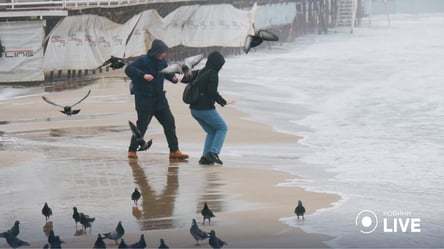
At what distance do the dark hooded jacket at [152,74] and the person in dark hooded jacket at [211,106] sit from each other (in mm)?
420

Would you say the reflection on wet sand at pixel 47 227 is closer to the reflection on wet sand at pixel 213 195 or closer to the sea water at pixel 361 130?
the reflection on wet sand at pixel 213 195

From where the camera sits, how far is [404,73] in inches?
1433

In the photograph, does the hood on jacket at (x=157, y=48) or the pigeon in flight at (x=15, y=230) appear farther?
the hood on jacket at (x=157, y=48)

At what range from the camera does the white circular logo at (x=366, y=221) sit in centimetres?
950

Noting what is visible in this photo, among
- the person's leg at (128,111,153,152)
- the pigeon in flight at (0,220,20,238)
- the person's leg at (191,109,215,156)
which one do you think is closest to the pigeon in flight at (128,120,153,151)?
the person's leg at (128,111,153,152)

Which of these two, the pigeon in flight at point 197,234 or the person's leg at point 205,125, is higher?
the pigeon in flight at point 197,234

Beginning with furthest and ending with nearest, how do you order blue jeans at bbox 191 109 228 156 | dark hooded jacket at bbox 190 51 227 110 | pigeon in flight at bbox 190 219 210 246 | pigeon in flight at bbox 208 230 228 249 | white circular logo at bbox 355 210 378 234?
blue jeans at bbox 191 109 228 156, dark hooded jacket at bbox 190 51 227 110, white circular logo at bbox 355 210 378 234, pigeon in flight at bbox 190 219 210 246, pigeon in flight at bbox 208 230 228 249

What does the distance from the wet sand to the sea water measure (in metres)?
0.39

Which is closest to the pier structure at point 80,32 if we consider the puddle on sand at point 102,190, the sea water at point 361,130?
the sea water at point 361,130

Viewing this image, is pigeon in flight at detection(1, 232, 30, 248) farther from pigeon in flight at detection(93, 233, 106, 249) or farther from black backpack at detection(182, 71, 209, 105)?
black backpack at detection(182, 71, 209, 105)

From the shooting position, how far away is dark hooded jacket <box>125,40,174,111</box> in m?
Result: 13.0

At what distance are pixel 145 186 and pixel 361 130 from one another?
8103mm

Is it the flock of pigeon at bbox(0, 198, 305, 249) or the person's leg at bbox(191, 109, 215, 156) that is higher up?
the flock of pigeon at bbox(0, 198, 305, 249)

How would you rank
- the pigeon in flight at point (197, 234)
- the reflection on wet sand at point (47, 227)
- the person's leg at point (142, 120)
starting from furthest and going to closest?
1. the person's leg at point (142, 120)
2. the reflection on wet sand at point (47, 227)
3. the pigeon in flight at point (197, 234)
